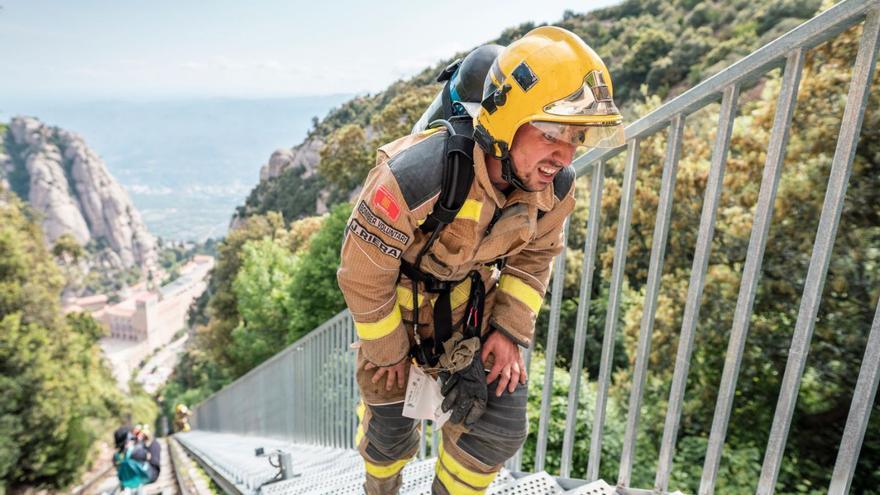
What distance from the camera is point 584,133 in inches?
58.1

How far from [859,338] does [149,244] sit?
142594 mm

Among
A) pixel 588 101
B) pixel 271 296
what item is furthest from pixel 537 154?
pixel 271 296

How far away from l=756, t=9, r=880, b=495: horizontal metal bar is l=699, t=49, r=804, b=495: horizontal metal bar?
0.44 ft

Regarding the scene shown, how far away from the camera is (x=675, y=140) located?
1.82 m

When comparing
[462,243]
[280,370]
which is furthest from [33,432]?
[462,243]

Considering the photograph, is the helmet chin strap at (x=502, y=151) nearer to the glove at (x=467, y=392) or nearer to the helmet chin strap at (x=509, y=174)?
the helmet chin strap at (x=509, y=174)

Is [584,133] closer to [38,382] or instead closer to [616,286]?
[616,286]

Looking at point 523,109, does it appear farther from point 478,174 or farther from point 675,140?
point 675,140

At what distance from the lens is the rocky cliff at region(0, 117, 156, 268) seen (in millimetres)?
97188

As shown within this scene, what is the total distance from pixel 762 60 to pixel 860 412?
1.12 metres

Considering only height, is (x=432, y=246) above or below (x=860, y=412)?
above

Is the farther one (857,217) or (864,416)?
(857,217)

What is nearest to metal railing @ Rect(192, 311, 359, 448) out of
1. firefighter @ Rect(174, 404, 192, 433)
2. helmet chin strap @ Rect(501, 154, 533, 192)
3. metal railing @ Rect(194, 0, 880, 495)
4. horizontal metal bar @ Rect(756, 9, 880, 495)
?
metal railing @ Rect(194, 0, 880, 495)

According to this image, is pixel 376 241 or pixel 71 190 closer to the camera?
pixel 376 241
